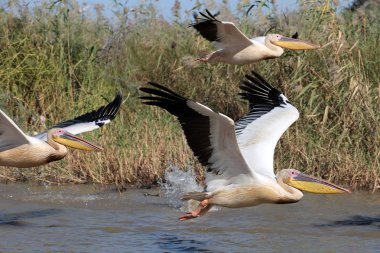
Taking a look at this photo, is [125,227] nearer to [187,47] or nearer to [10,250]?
[10,250]

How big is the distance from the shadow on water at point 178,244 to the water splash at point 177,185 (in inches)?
48.2

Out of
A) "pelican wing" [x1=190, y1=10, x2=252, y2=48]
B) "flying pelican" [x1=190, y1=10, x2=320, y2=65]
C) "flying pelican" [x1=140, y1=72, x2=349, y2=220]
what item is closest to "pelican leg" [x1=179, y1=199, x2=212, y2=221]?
"flying pelican" [x1=140, y1=72, x2=349, y2=220]

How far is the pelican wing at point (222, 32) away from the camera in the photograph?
863 cm

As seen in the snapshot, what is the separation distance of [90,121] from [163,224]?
1.47m

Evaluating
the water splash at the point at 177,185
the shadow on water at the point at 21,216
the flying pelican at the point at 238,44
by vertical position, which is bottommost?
the shadow on water at the point at 21,216

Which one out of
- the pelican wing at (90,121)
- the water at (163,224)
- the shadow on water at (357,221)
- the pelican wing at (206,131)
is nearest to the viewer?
the pelican wing at (206,131)

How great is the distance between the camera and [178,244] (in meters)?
6.86

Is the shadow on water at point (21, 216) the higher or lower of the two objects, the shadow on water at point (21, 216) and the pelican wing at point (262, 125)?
the lower

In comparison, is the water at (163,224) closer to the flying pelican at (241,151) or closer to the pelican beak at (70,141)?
the flying pelican at (241,151)

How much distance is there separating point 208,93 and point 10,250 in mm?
3793

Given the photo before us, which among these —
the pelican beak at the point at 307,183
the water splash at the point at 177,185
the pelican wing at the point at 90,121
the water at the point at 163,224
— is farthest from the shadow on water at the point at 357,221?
the pelican wing at the point at 90,121

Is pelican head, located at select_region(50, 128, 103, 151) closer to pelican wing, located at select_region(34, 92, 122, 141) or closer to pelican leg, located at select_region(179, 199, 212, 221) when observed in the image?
Result: pelican wing, located at select_region(34, 92, 122, 141)

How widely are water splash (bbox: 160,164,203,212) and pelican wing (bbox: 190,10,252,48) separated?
3.99 ft

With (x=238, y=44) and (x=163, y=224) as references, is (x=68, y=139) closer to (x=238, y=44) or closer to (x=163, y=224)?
(x=163, y=224)
